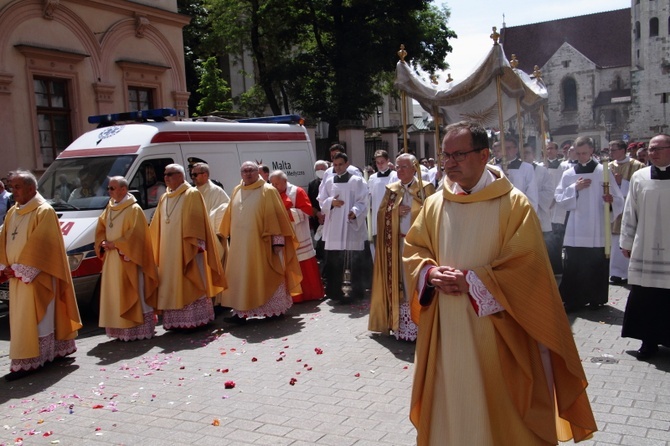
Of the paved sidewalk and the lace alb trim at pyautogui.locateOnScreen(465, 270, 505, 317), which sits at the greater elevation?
the lace alb trim at pyautogui.locateOnScreen(465, 270, 505, 317)

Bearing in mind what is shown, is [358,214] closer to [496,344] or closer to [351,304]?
[351,304]

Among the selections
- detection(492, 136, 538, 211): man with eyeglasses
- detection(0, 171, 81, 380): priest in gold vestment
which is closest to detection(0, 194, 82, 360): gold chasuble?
detection(0, 171, 81, 380): priest in gold vestment

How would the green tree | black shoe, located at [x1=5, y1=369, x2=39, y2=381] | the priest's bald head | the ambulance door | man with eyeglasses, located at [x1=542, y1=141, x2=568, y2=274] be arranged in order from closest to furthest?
1. the priest's bald head
2. black shoe, located at [x1=5, y1=369, x2=39, y2=381]
3. man with eyeglasses, located at [x1=542, y1=141, x2=568, y2=274]
4. the ambulance door
5. the green tree

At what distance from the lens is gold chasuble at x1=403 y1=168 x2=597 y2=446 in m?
3.43

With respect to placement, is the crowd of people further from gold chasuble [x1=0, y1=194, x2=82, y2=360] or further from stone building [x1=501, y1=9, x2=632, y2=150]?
stone building [x1=501, y1=9, x2=632, y2=150]

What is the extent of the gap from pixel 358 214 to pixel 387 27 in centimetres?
2224

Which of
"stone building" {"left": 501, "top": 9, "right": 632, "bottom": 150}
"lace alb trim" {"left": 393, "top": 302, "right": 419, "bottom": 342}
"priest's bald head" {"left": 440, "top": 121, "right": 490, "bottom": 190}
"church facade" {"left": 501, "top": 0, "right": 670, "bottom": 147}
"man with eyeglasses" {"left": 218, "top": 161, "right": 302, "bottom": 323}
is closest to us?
"priest's bald head" {"left": 440, "top": 121, "right": 490, "bottom": 190}

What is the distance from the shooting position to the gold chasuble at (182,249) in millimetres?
8133

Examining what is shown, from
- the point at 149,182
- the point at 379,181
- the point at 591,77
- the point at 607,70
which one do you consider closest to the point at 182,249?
the point at 149,182

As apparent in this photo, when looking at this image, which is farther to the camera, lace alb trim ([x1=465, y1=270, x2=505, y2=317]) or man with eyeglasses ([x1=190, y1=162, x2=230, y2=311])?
man with eyeglasses ([x1=190, y1=162, x2=230, y2=311])

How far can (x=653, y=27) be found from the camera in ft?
198

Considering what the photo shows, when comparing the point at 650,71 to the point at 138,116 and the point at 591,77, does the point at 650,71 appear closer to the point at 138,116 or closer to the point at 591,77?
the point at 591,77

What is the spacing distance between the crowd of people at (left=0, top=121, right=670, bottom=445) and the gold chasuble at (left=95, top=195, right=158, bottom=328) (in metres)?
0.02

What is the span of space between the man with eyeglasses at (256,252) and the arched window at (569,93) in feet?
203
